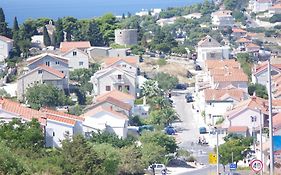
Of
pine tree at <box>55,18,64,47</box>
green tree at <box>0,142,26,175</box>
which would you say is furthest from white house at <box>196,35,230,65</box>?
green tree at <box>0,142,26,175</box>

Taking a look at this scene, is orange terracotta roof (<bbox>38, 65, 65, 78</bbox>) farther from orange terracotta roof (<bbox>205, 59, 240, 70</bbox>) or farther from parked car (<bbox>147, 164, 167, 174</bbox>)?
parked car (<bbox>147, 164, 167, 174</bbox>)

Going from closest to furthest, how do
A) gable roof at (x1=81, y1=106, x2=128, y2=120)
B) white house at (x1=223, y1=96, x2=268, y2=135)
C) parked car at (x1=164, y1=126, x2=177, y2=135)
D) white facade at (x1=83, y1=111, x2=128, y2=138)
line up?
1. white facade at (x1=83, y1=111, x2=128, y2=138)
2. gable roof at (x1=81, y1=106, x2=128, y2=120)
3. white house at (x1=223, y1=96, x2=268, y2=135)
4. parked car at (x1=164, y1=126, x2=177, y2=135)

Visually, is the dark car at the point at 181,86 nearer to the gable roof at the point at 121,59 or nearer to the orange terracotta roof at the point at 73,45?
the gable roof at the point at 121,59

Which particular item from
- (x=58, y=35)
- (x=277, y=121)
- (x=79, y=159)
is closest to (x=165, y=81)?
(x=58, y=35)

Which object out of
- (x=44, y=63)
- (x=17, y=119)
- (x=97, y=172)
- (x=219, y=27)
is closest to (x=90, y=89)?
(x=44, y=63)

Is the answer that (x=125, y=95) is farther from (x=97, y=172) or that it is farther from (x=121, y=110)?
(x=97, y=172)

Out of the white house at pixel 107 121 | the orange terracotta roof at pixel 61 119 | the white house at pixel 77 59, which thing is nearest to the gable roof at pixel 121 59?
the white house at pixel 77 59
